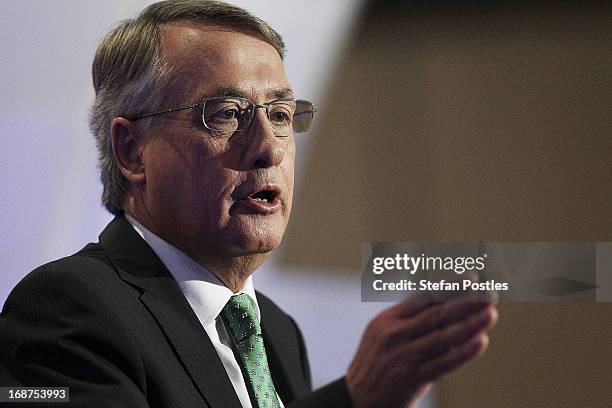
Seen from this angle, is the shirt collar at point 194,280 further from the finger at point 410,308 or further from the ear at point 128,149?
the finger at point 410,308

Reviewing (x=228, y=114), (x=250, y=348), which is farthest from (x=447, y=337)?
(x=228, y=114)

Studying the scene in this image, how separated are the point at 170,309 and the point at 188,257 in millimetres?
138

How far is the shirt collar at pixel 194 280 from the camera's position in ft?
5.45

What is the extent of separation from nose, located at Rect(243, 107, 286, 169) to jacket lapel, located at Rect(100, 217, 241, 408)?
278 mm

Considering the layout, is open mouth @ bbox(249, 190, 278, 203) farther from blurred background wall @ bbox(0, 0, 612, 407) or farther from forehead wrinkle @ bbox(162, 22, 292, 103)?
blurred background wall @ bbox(0, 0, 612, 407)

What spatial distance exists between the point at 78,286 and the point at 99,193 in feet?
1.84

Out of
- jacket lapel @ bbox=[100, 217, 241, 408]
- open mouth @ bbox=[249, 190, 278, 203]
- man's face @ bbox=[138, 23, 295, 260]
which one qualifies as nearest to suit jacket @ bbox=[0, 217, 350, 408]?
jacket lapel @ bbox=[100, 217, 241, 408]

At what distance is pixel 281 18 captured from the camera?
81.0 inches

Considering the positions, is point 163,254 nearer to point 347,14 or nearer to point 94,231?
point 94,231

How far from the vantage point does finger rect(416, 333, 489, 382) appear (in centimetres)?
141

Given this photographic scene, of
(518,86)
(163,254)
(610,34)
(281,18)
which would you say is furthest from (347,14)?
(163,254)

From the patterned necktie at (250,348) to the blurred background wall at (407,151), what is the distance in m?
0.29

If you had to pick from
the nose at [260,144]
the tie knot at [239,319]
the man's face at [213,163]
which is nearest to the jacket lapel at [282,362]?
the tie knot at [239,319]
